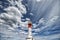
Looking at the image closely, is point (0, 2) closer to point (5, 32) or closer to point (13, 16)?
point (13, 16)

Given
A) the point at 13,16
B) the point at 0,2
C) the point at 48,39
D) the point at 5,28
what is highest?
the point at 0,2

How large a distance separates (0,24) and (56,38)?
3471 millimetres

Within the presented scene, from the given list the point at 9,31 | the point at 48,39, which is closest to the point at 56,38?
the point at 48,39

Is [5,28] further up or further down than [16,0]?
further down

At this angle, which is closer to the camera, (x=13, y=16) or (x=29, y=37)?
(x=29, y=37)

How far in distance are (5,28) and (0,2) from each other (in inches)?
61.5

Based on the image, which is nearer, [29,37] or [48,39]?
[29,37]

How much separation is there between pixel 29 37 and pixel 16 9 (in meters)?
2.71

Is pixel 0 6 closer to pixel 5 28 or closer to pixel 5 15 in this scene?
pixel 5 15

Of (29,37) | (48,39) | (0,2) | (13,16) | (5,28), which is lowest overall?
(29,37)

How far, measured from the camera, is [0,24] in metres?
10.2

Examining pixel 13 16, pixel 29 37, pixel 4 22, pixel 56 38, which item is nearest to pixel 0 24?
pixel 4 22

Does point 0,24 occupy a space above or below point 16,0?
below

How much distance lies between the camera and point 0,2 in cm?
1018
